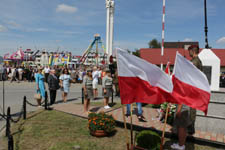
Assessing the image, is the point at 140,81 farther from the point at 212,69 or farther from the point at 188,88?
the point at 212,69

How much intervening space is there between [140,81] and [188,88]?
802 mm

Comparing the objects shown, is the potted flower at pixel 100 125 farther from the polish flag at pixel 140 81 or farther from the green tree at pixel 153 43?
the green tree at pixel 153 43

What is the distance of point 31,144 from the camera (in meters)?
4.78

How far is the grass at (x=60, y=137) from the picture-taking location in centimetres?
470

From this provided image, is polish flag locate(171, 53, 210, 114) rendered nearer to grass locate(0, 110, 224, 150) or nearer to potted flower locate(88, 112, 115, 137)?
grass locate(0, 110, 224, 150)

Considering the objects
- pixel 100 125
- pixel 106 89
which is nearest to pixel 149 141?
pixel 100 125

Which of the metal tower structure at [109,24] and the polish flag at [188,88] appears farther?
the metal tower structure at [109,24]

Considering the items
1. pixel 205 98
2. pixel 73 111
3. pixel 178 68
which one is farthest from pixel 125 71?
pixel 73 111

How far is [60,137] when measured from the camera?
17.3 feet

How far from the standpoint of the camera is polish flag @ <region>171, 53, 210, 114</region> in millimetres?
3209

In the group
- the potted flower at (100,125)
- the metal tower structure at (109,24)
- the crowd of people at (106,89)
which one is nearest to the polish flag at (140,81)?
the crowd of people at (106,89)

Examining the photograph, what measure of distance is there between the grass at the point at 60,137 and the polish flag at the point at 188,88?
192 centimetres

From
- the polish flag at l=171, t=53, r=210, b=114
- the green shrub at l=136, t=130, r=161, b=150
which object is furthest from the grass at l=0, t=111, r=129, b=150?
the polish flag at l=171, t=53, r=210, b=114

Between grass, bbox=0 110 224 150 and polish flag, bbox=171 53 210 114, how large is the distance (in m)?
1.92
